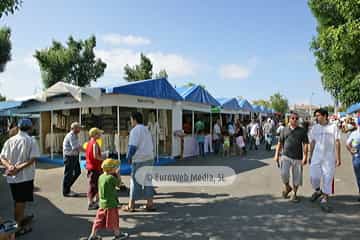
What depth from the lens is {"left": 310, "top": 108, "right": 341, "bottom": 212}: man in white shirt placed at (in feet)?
17.7

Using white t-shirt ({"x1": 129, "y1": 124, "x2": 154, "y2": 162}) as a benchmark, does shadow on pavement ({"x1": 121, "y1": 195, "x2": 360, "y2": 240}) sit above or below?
below

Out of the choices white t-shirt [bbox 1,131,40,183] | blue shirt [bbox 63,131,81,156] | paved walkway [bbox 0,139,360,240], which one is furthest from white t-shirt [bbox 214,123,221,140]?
white t-shirt [bbox 1,131,40,183]

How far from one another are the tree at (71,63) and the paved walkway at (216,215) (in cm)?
2211

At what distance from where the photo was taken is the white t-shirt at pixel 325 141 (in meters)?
5.45

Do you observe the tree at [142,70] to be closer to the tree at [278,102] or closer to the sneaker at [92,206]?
the sneaker at [92,206]

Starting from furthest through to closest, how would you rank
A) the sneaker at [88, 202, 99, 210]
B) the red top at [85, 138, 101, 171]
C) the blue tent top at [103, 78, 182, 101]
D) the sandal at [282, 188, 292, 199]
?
the blue tent top at [103, 78, 182, 101] < the sandal at [282, 188, 292, 199] < the red top at [85, 138, 101, 171] < the sneaker at [88, 202, 99, 210]

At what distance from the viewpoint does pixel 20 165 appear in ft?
13.6

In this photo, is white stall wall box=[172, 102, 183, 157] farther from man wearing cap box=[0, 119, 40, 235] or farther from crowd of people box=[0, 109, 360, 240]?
man wearing cap box=[0, 119, 40, 235]

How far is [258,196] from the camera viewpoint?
6.34 metres

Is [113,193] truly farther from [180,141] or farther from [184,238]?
[180,141]

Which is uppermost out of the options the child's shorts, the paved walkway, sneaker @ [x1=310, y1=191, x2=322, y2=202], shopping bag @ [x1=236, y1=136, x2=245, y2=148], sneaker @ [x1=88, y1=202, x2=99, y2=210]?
shopping bag @ [x1=236, y1=136, x2=245, y2=148]

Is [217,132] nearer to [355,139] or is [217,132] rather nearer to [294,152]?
[294,152]

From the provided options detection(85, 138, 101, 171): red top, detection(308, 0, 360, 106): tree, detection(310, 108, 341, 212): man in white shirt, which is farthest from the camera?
detection(308, 0, 360, 106): tree

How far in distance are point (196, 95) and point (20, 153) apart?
31.4ft
